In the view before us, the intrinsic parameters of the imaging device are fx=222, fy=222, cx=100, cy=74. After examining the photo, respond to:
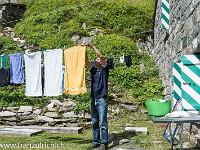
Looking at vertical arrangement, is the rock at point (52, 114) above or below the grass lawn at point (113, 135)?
above

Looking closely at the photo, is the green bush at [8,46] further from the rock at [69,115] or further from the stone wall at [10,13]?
the rock at [69,115]

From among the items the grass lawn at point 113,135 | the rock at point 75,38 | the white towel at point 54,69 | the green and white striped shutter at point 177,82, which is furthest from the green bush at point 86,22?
the green and white striped shutter at point 177,82

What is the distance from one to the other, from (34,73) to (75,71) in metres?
1.51

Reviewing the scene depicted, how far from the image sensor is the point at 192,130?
4367 mm

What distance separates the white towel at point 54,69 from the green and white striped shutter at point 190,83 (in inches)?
121

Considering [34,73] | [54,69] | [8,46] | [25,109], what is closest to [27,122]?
[25,109]

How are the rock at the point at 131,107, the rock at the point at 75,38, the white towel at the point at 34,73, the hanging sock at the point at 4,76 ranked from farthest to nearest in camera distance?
the rock at the point at 75,38 < the rock at the point at 131,107 < the hanging sock at the point at 4,76 < the white towel at the point at 34,73

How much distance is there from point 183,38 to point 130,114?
361cm

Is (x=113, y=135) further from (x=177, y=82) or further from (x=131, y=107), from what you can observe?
(x=131, y=107)

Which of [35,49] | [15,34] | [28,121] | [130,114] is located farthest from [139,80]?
[15,34]

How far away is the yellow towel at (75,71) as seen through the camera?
17.2 ft

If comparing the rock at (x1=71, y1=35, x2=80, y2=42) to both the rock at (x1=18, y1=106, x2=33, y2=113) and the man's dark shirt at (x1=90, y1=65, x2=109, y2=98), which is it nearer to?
the rock at (x1=18, y1=106, x2=33, y2=113)

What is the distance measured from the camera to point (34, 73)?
6207 mm

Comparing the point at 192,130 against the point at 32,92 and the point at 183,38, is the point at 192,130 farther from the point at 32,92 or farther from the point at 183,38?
the point at 32,92
